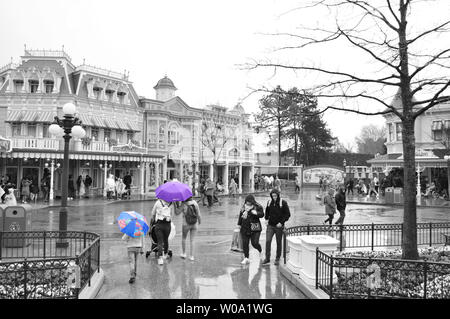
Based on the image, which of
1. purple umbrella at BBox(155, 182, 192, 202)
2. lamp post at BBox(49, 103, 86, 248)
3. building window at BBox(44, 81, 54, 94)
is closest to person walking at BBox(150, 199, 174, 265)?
purple umbrella at BBox(155, 182, 192, 202)

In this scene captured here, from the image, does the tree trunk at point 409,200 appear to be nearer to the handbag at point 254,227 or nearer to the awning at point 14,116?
the handbag at point 254,227

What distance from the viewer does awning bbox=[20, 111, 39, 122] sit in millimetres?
30859

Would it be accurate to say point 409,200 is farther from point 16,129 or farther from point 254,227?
point 16,129

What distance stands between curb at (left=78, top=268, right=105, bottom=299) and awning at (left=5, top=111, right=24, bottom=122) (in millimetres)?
27536

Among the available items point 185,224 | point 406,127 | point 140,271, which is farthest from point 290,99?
point 140,271

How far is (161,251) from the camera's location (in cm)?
882

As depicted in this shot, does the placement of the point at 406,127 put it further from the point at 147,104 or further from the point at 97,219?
the point at 147,104

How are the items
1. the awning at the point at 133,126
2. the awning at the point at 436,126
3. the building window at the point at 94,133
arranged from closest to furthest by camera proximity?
the building window at the point at 94,133 → the awning at the point at 133,126 → the awning at the point at 436,126

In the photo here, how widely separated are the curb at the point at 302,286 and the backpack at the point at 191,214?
2394mm

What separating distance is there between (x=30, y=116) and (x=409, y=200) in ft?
99.7

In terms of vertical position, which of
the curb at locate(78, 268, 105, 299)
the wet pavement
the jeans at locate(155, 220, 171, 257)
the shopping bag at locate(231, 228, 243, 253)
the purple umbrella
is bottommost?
the wet pavement

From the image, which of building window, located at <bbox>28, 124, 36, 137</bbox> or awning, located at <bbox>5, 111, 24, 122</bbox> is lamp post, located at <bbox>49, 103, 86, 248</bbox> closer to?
awning, located at <bbox>5, 111, 24, 122</bbox>

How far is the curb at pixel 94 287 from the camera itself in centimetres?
623

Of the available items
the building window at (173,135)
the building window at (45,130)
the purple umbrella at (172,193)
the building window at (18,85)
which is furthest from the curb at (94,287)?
the building window at (173,135)
